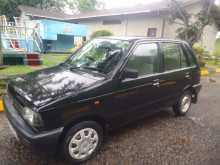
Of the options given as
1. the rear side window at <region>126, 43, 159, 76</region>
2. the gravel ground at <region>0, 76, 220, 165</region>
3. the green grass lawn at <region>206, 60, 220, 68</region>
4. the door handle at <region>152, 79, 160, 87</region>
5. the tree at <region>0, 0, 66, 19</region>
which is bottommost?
the gravel ground at <region>0, 76, 220, 165</region>

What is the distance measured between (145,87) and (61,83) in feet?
4.65

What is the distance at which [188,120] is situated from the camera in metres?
4.34

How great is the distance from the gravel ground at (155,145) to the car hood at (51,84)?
92 cm

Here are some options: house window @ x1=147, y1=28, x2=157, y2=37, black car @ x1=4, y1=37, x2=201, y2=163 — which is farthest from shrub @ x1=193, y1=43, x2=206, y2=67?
black car @ x1=4, y1=37, x2=201, y2=163

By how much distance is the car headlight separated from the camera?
225 cm

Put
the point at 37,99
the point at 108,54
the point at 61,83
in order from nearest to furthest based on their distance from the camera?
the point at 37,99
the point at 61,83
the point at 108,54

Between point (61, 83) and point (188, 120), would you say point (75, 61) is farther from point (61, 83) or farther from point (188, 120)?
point (188, 120)

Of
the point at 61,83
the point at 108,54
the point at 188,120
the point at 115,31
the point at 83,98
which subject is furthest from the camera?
the point at 115,31

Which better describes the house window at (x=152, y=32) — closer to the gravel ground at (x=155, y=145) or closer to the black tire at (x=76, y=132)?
the gravel ground at (x=155, y=145)

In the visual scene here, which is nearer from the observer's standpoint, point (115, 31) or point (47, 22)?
point (47, 22)

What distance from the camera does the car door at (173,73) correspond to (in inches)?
146

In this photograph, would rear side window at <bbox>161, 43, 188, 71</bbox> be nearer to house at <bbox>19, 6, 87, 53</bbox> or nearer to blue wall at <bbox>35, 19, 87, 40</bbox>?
house at <bbox>19, 6, 87, 53</bbox>

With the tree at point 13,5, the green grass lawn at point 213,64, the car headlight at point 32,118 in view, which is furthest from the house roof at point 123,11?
the car headlight at point 32,118

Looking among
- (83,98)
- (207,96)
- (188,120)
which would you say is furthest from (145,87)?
(207,96)
